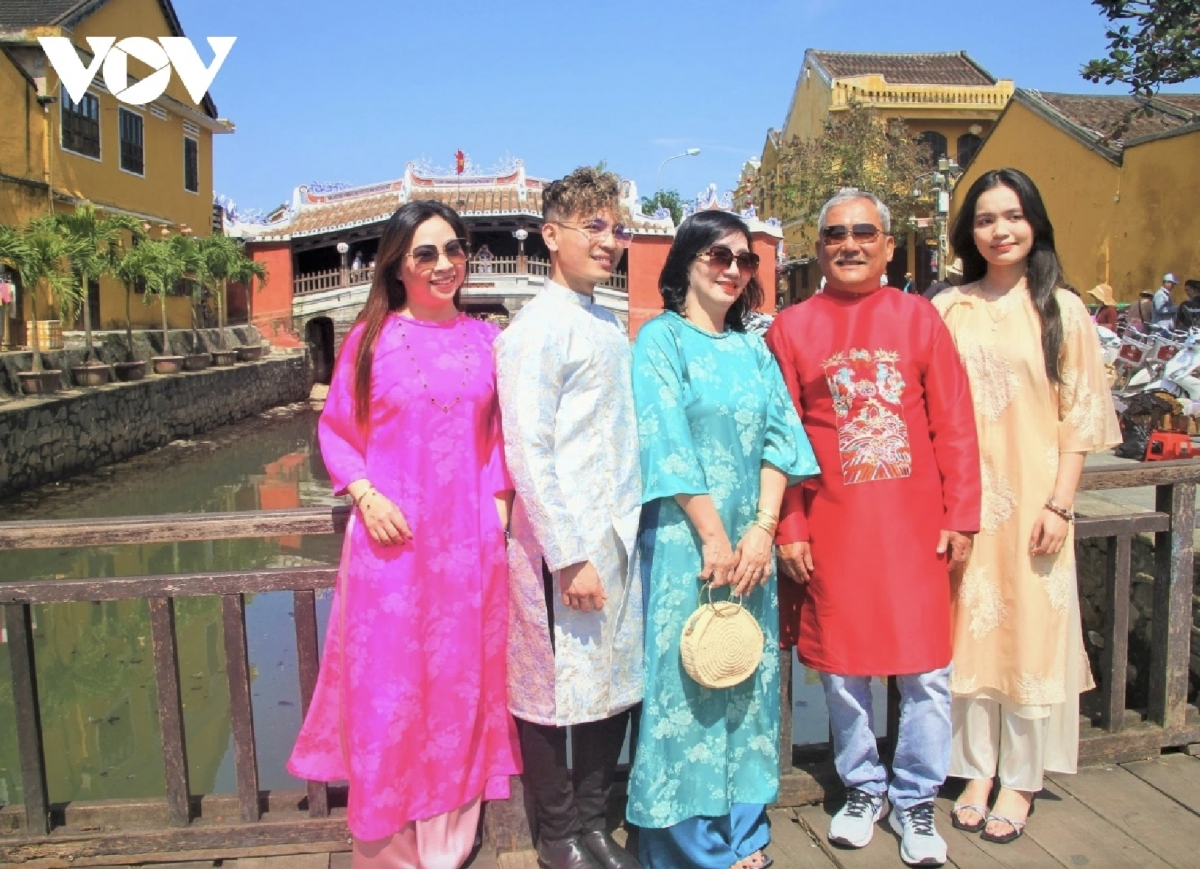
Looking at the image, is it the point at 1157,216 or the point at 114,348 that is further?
the point at 114,348

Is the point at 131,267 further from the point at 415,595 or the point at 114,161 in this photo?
the point at 415,595

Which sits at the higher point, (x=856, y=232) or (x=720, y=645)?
(x=856, y=232)

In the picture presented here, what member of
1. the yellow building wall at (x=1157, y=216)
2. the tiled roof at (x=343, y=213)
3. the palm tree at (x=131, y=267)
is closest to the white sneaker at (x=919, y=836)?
the yellow building wall at (x=1157, y=216)

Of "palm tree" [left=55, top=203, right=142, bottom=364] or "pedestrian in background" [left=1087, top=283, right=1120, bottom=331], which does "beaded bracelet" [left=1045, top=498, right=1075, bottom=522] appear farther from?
"palm tree" [left=55, top=203, right=142, bottom=364]

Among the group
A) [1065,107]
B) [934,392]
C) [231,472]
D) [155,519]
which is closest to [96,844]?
[155,519]

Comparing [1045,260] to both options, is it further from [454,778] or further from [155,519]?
[155,519]

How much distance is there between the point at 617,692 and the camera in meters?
2.06

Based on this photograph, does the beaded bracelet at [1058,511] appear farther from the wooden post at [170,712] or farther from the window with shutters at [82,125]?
the window with shutters at [82,125]

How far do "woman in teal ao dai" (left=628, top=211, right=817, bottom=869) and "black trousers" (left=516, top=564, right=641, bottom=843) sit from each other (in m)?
0.08

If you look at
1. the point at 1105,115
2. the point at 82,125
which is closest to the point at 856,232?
the point at 1105,115

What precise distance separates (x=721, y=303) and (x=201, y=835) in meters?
1.68

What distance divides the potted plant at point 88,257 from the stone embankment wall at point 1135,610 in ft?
36.7

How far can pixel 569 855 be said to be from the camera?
212 cm

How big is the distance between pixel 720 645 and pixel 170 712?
1269 millimetres
